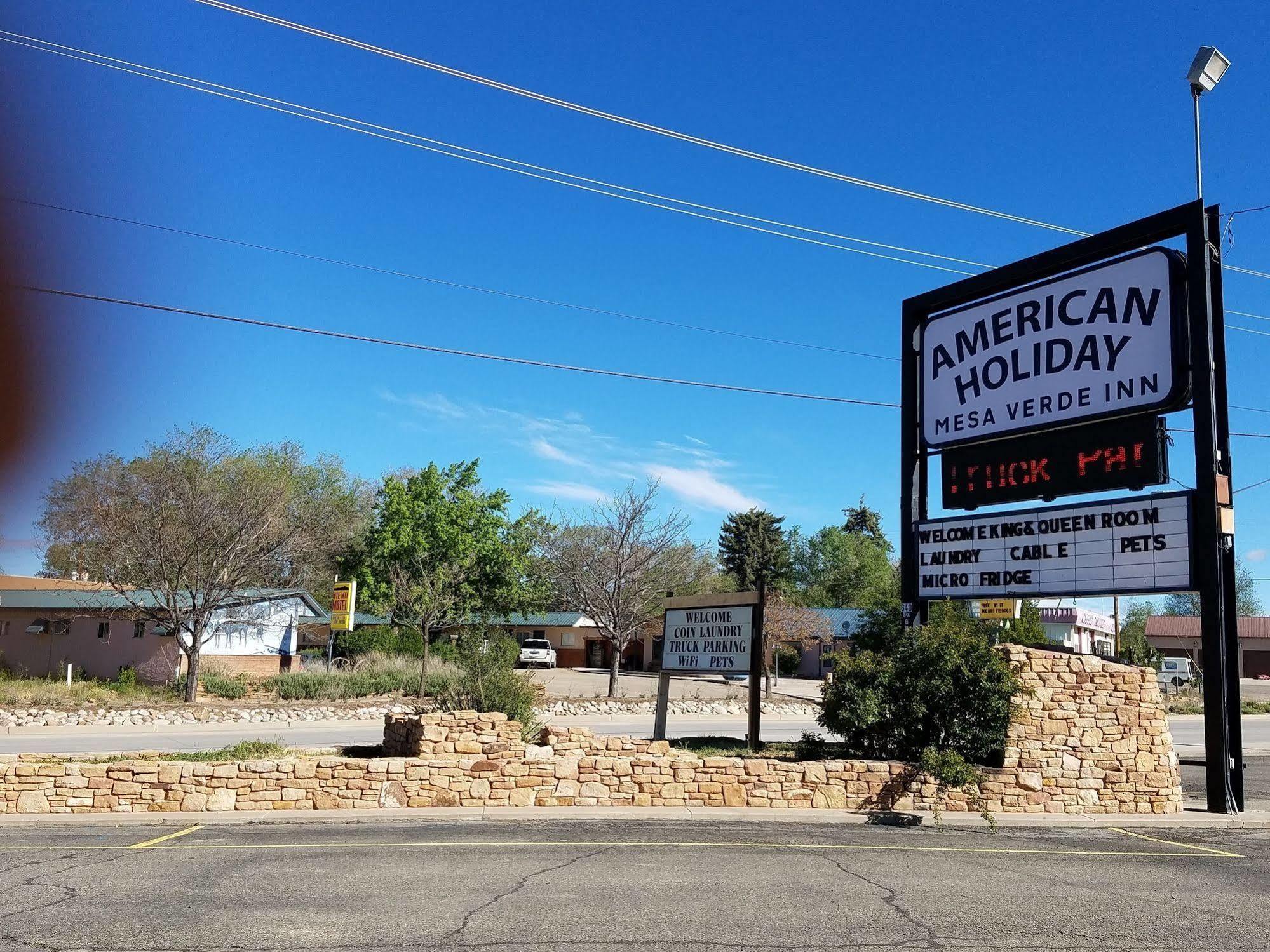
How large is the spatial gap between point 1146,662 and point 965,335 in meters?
41.0

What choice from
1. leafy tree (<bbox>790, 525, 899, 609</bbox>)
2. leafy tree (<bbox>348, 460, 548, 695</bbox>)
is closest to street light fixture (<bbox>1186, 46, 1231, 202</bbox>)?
leafy tree (<bbox>348, 460, 548, 695</bbox>)

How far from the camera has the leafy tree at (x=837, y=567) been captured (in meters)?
96.4

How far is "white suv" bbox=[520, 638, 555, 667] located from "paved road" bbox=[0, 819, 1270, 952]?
1830 inches

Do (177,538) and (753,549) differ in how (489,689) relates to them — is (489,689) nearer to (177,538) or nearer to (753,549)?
(177,538)

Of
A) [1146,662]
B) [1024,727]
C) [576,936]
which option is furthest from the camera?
[1146,662]

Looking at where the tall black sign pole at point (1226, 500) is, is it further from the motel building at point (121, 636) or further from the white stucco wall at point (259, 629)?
the white stucco wall at point (259, 629)

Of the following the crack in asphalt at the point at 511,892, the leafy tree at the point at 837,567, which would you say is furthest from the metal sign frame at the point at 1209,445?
the leafy tree at the point at 837,567

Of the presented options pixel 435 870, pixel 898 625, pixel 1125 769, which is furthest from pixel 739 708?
pixel 435 870

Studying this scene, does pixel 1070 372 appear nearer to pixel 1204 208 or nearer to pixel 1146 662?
pixel 1204 208

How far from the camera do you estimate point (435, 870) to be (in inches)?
383

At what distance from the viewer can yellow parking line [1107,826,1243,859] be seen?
11922 millimetres

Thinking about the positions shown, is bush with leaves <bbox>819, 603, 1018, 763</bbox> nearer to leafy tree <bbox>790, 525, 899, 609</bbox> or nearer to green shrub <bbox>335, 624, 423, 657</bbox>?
green shrub <bbox>335, 624, 423, 657</bbox>

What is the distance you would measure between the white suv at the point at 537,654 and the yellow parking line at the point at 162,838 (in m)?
45.8

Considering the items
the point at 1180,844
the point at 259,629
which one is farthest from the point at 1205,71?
the point at 259,629
